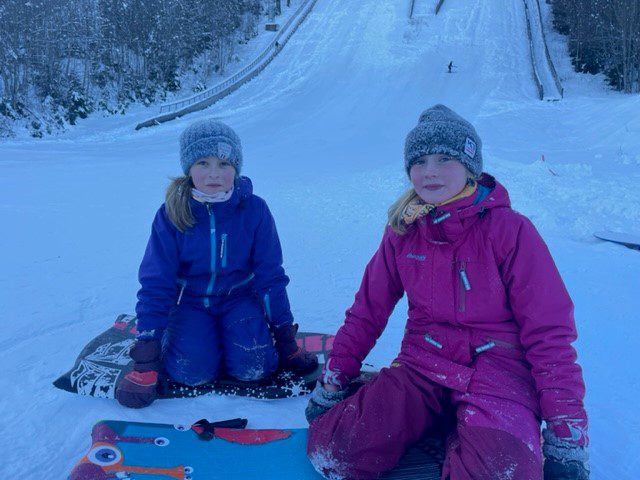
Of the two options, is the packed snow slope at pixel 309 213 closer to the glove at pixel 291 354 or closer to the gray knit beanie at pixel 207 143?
the glove at pixel 291 354

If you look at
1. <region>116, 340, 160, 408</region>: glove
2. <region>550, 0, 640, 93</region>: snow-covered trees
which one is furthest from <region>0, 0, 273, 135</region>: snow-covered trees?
<region>550, 0, 640, 93</region>: snow-covered trees

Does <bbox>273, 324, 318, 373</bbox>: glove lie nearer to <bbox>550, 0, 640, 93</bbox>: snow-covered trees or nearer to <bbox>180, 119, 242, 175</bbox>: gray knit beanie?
<bbox>180, 119, 242, 175</bbox>: gray knit beanie

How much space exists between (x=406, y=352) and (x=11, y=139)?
11608mm

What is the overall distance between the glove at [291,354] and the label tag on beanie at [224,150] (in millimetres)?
971

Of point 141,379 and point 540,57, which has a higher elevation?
point 540,57

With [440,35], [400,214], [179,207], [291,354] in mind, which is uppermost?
[440,35]

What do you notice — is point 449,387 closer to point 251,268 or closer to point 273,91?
point 251,268

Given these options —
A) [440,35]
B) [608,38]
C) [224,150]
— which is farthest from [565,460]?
[440,35]

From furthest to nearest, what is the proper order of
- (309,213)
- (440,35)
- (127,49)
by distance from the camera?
(440,35) < (127,49) < (309,213)

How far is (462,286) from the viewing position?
82.4 inches

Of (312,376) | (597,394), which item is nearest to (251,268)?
(312,376)

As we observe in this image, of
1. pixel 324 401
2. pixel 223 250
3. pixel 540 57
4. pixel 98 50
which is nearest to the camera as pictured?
pixel 324 401

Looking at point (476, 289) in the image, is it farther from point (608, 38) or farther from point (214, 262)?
point (608, 38)

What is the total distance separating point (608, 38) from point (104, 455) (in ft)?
67.2
